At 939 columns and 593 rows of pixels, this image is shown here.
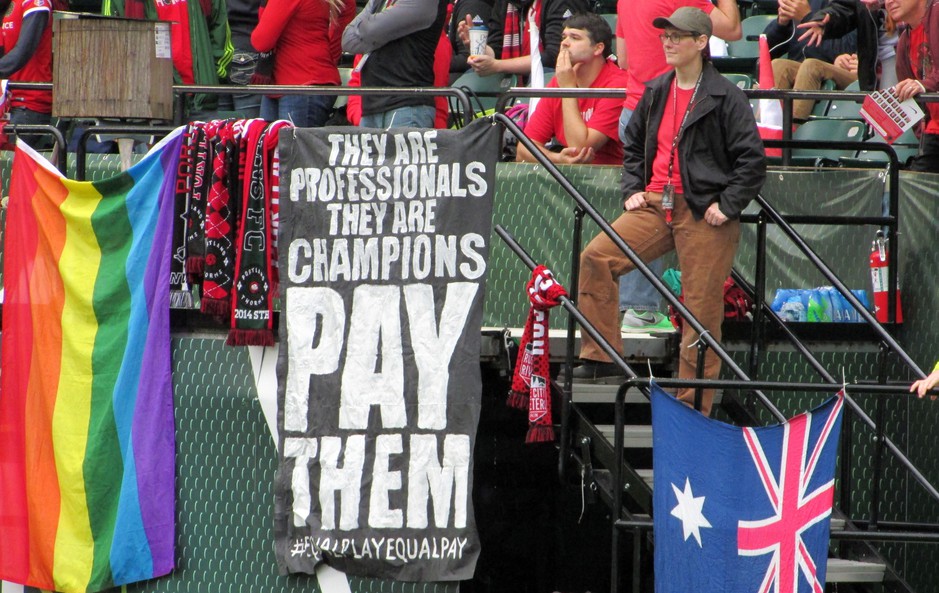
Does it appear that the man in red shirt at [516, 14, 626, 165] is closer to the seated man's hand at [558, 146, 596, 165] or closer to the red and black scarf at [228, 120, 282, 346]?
the seated man's hand at [558, 146, 596, 165]

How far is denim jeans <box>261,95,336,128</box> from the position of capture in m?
8.77

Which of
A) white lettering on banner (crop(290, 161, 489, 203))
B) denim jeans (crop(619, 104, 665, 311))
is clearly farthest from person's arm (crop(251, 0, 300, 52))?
denim jeans (crop(619, 104, 665, 311))

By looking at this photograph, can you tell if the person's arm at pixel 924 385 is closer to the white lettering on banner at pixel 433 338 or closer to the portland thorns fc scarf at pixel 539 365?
the portland thorns fc scarf at pixel 539 365

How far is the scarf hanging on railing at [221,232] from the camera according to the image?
7297 millimetres

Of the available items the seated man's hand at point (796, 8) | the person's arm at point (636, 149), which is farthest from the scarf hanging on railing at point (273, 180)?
the seated man's hand at point (796, 8)

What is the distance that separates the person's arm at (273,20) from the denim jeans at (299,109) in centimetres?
42

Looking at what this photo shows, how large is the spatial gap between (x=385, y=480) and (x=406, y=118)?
224 cm

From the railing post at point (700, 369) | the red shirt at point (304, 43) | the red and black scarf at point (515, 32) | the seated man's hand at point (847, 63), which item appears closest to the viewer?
the railing post at point (700, 369)

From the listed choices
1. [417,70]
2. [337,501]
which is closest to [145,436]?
[337,501]

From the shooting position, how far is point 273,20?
9055 millimetres

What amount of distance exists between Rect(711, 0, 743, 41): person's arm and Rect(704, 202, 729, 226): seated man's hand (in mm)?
1671

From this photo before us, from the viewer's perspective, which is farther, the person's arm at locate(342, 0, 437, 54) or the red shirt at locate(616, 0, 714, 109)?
the person's arm at locate(342, 0, 437, 54)

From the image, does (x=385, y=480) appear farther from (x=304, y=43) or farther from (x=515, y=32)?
(x=515, y=32)

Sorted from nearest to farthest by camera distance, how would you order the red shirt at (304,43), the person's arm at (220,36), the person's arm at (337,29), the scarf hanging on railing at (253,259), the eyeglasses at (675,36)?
the eyeglasses at (675,36)
the scarf hanging on railing at (253,259)
the red shirt at (304,43)
the person's arm at (337,29)
the person's arm at (220,36)
